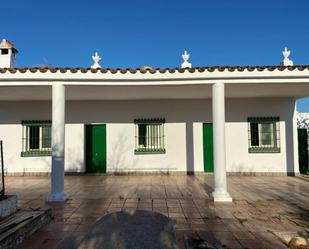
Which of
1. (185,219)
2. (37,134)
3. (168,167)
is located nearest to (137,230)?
(185,219)

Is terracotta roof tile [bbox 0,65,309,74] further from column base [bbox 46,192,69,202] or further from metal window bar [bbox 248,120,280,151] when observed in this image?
metal window bar [bbox 248,120,280,151]

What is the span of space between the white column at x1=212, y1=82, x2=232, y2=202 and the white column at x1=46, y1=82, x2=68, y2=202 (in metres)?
3.79

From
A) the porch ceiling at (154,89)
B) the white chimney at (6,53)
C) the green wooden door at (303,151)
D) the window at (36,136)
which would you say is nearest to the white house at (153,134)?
the window at (36,136)

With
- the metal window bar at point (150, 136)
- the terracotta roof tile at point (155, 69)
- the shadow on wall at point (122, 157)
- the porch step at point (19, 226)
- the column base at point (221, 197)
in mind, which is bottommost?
the column base at point (221, 197)

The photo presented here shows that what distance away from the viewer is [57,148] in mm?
6355

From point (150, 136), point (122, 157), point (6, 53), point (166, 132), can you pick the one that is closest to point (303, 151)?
point (166, 132)

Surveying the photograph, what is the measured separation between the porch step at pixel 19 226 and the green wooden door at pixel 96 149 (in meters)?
5.49

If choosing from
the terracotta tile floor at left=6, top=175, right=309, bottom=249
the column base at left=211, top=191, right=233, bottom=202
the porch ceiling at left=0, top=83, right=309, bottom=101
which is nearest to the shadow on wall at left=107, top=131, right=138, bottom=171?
the terracotta tile floor at left=6, top=175, right=309, bottom=249

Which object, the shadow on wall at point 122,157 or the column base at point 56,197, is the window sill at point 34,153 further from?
the column base at point 56,197

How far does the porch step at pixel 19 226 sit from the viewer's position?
3.40m

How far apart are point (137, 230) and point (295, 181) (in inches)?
313

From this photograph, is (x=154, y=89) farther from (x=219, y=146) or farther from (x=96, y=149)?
(x=96, y=149)

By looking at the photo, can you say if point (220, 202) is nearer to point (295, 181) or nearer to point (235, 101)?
point (295, 181)

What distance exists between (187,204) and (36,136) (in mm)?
7318
